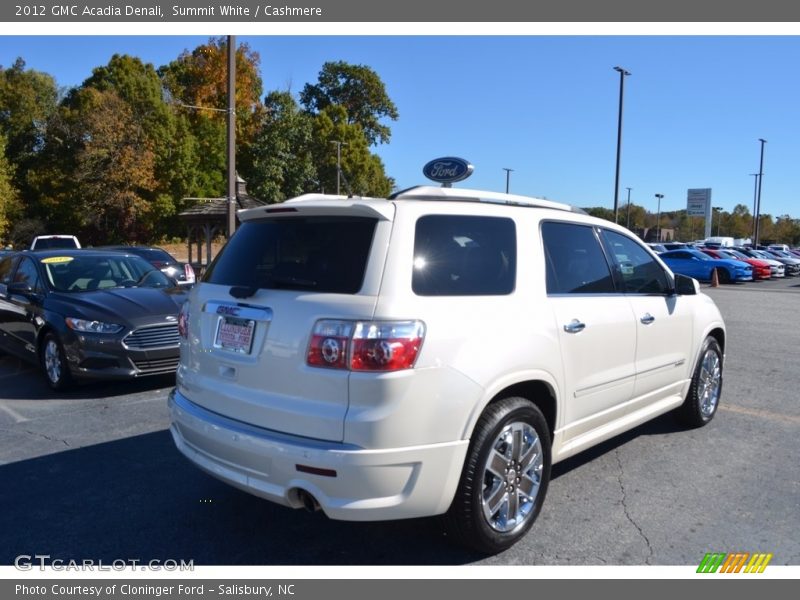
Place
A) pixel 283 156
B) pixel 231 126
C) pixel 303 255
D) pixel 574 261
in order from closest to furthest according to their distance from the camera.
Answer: pixel 303 255, pixel 574 261, pixel 231 126, pixel 283 156

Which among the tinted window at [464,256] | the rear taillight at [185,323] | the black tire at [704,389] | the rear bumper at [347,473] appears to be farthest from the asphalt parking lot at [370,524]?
the tinted window at [464,256]

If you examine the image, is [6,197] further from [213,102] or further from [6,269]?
[6,269]

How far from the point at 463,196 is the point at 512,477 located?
159 cm

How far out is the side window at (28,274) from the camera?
26.5 feet

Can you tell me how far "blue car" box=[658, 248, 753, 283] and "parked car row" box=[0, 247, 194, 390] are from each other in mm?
25462

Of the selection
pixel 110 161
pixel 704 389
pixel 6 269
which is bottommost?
pixel 704 389

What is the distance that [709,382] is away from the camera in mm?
5984

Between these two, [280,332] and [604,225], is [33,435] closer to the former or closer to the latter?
[280,332]

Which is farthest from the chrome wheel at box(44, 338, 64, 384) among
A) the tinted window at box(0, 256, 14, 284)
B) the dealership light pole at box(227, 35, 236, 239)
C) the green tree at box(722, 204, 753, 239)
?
the green tree at box(722, 204, 753, 239)

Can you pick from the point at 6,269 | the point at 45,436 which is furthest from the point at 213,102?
the point at 45,436

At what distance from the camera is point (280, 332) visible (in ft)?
10.9

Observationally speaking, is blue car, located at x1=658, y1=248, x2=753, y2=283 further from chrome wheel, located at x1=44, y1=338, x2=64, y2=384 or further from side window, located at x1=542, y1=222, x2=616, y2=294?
Result: chrome wheel, located at x1=44, y1=338, x2=64, y2=384

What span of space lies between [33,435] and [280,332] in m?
3.61
